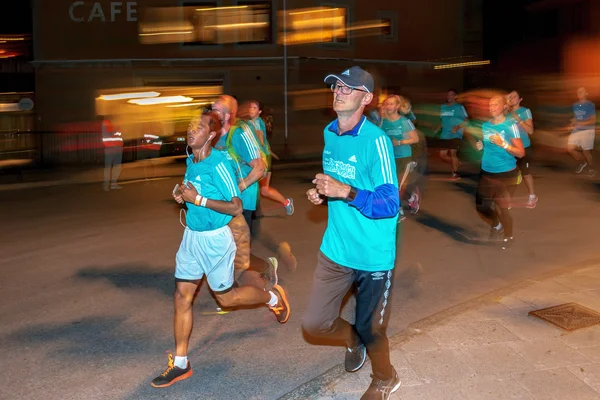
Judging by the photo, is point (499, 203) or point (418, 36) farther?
point (418, 36)

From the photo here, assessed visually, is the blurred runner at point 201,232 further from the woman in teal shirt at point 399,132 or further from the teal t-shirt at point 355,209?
the woman in teal shirt at point 399,132

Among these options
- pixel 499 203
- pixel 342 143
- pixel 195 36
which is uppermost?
pixel 195 36

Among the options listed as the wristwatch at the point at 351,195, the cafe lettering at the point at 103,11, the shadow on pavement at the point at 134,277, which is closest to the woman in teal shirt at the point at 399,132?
the shadow on pavement at the point at 134,277

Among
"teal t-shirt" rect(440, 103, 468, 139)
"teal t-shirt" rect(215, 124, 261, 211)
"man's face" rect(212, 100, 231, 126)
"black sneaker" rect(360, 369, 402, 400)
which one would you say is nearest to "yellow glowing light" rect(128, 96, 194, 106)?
"teal t-shirt" rect(440, 103, 468, 139)

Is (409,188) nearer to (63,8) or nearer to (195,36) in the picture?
(195,36)

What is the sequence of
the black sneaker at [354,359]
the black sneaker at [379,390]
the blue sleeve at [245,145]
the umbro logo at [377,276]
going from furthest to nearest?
the blue sleeve at [245,145], the black sneaker at [354,359], the black sneaker at [379,390], the umbro logo at [377,276]

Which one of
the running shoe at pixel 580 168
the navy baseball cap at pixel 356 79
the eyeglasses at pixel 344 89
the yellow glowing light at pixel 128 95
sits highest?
the yellow glowing light at pixel 128 95

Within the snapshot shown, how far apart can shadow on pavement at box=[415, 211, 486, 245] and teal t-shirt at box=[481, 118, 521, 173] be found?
112 centimetres

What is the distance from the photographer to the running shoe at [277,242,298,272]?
26.6 ft

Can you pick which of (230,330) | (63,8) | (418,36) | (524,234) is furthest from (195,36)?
(230,330)

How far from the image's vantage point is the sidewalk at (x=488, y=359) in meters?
4.50

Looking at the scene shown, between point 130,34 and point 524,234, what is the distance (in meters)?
19.7

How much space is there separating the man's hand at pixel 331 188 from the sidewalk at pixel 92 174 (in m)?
14.1

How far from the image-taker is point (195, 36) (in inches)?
1017
